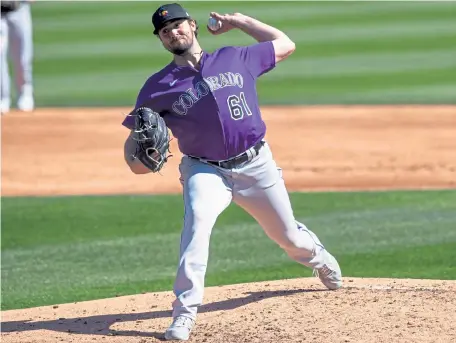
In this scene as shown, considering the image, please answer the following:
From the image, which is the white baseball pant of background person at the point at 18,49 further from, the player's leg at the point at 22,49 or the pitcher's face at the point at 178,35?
the pitcher's face at the point at 178,35

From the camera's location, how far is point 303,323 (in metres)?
5.70

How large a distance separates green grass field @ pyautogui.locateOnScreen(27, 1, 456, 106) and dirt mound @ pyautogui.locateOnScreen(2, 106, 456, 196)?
138cm

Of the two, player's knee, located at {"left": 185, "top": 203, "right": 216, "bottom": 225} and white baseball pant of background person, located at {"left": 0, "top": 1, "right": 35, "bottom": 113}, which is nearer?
player's knee, located at {"left": 185, "top": 203, "right": 216, "bottom": 225}

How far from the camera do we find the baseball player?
558 centimetres

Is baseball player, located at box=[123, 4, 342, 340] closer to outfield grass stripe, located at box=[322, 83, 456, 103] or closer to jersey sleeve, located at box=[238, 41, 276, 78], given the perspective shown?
jersey sleeve, located at box=[238, 41, 276, 78]

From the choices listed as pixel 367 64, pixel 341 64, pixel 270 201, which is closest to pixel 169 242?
pixel 270 201

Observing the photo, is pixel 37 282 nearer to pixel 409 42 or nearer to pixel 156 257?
pixel 156 257

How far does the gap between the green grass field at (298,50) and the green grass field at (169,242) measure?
4.86 m

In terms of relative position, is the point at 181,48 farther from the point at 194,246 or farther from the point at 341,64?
the point at 341,64

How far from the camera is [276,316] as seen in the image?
5.88 meters

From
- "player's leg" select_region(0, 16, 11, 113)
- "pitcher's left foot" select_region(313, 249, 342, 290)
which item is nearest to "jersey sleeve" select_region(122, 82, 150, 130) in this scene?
"pitcher's left foot" select_region(313, 249, 342, 290)

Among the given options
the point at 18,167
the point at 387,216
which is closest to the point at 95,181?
the point at 18,167

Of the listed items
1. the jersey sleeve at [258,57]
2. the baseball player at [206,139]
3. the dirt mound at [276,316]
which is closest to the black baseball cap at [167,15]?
the baseball player at [206,139]

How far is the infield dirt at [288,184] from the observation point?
18.6 feet
